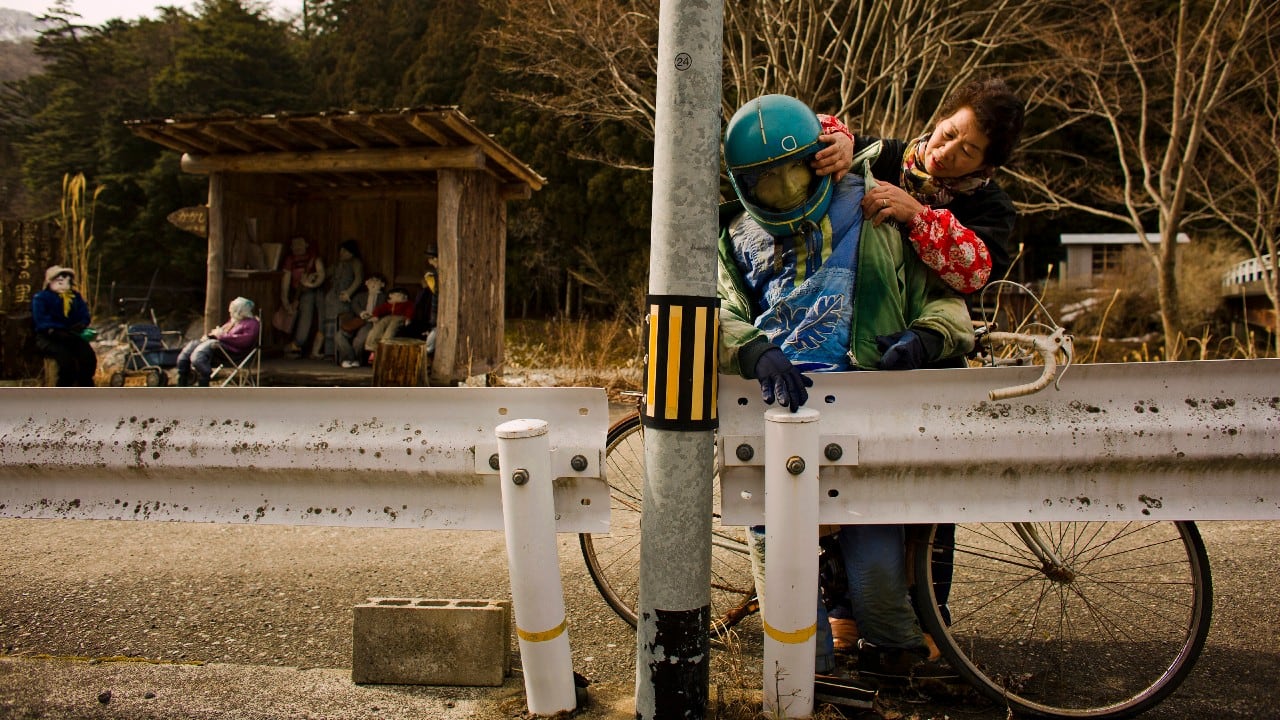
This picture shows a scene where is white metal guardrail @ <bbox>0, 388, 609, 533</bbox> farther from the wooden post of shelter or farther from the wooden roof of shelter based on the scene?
the wooden post of shelter

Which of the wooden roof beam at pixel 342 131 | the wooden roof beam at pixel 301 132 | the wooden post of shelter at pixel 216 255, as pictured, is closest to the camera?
A: the wooden roof beam at pixel 342 131

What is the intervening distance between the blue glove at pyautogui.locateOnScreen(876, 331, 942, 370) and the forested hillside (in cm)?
905

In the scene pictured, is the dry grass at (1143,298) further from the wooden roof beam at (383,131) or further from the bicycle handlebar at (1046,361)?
the bicycle handlebar at (1046,361)

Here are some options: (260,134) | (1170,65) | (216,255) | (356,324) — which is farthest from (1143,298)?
(216,255)

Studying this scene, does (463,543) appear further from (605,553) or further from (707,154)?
(707,154)

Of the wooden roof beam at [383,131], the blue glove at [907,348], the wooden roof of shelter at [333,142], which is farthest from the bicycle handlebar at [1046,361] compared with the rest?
the wooden roof beam at [383,131]

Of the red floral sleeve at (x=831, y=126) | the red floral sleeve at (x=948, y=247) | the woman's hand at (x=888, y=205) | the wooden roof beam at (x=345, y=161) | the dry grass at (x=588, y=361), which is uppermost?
the wooden roof beam at (x=345, y=161)

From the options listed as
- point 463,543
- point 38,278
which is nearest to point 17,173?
point 38,278

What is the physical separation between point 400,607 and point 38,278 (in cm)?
1244

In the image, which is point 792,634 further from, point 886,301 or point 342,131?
point 342,131

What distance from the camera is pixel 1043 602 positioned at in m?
3.32

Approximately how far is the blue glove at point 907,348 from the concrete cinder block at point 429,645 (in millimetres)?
1390

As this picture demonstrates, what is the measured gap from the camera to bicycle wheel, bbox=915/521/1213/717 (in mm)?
2432

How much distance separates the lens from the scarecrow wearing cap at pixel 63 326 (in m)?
9.62
